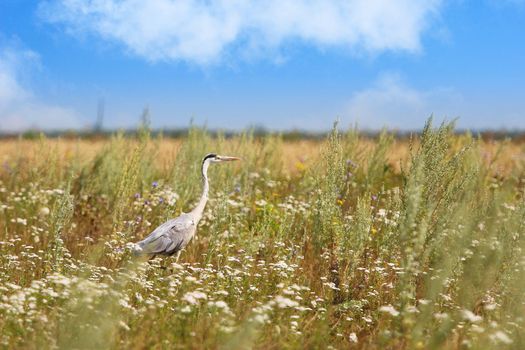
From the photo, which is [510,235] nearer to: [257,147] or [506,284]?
[506,284]

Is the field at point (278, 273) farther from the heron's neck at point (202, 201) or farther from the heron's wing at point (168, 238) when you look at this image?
the heron's neck at point (202, 201)

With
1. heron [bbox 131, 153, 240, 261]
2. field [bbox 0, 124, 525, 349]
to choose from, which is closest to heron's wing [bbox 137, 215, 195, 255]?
heron [bbox 131, 153, 240, 261]

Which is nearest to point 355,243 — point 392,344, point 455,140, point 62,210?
point 392,344

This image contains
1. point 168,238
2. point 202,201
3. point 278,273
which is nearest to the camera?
point 278,273

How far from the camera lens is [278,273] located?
579 cm

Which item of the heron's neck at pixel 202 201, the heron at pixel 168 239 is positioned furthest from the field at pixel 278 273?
the heron's neck at pixel 202 201

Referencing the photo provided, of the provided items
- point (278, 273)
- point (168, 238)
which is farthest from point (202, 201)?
point (278, 273)

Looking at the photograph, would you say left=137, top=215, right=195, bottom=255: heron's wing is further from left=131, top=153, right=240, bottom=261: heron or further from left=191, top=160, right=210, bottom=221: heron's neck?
left=191, top=160, right=210, bottom=221: heron's neck

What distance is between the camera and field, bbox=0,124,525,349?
4168mm

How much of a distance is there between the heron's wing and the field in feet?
0.71

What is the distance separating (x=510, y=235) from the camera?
5.64m

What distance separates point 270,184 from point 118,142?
2.72m

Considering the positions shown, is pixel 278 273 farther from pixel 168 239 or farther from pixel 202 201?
pixel 202 201

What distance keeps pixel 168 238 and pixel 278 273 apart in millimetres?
1326
